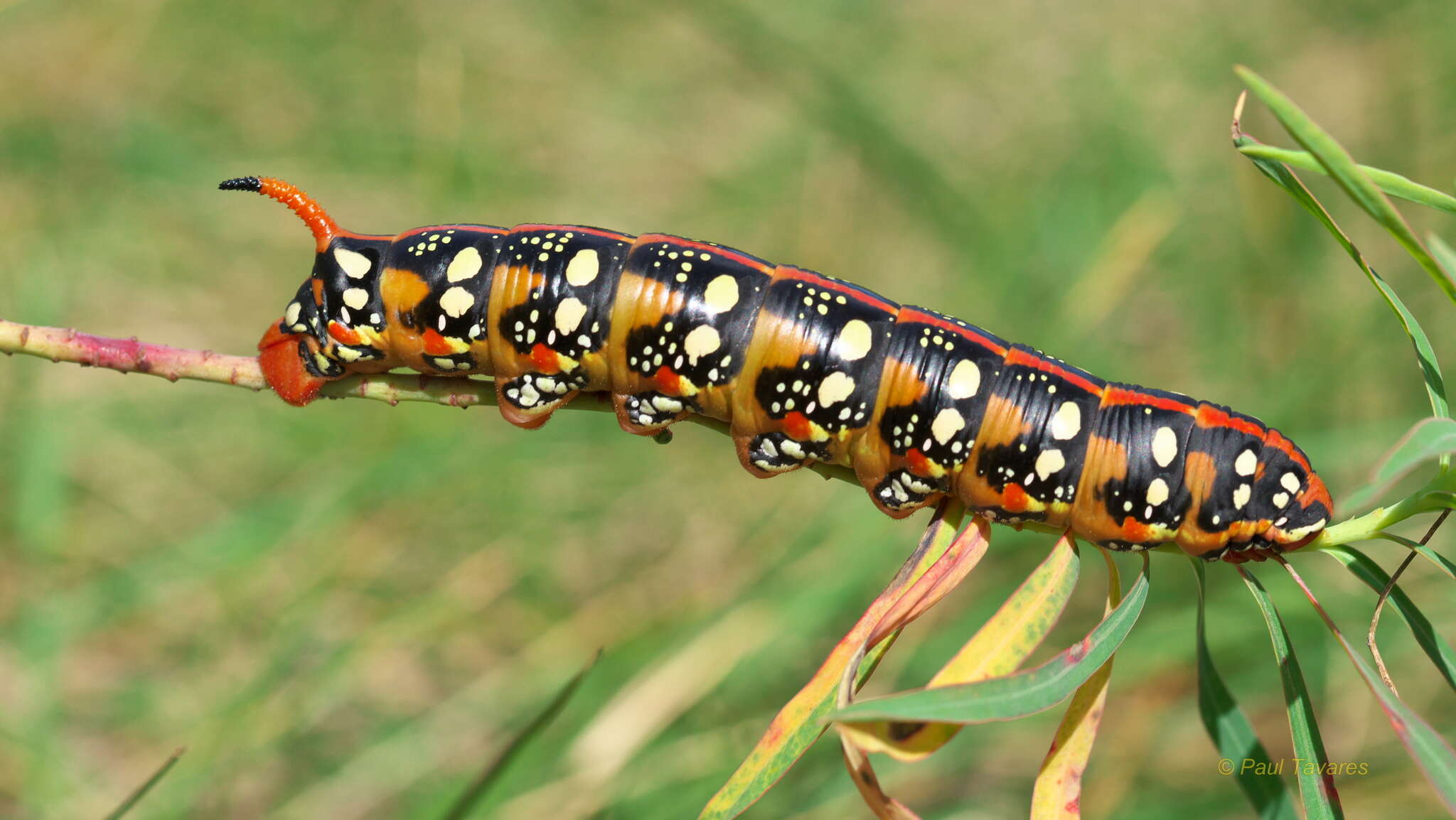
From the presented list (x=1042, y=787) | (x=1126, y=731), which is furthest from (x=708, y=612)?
(x=1042, y=787)

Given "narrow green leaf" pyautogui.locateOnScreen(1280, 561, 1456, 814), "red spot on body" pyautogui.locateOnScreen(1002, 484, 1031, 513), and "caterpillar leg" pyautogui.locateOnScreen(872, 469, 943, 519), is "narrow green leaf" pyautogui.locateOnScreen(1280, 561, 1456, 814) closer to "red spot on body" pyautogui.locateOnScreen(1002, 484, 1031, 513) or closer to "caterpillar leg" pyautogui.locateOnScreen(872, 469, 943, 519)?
"red spot on body" pyautogui.locateOnScreen(1002, 484, 1031, 513)

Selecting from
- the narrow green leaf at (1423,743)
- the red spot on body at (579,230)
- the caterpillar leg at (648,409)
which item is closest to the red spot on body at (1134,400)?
the narrow green leaf at (1423,743)

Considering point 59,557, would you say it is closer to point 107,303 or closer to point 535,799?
point 107,303

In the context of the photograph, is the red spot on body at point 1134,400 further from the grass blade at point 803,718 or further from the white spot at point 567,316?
the white spot at point 567,316

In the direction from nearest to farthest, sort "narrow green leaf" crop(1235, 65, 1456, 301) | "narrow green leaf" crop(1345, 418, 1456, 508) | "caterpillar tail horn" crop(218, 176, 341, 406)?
"narrow green leaf" crop(1345, 418, 1456, 508), "narrow green leaf" crop(1235, 65, 1456, 301), "caterpillar tail horn" crop(218, 176, 341, 406)

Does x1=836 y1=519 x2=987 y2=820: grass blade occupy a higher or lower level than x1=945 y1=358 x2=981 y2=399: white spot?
lower

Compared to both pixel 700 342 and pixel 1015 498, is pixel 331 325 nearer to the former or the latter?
pixel 700 342

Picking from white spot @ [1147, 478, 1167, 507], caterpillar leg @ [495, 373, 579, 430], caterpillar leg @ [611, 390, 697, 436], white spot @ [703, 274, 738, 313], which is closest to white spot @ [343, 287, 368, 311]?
caterpillar leg @ [495, 373, 579, 430]
